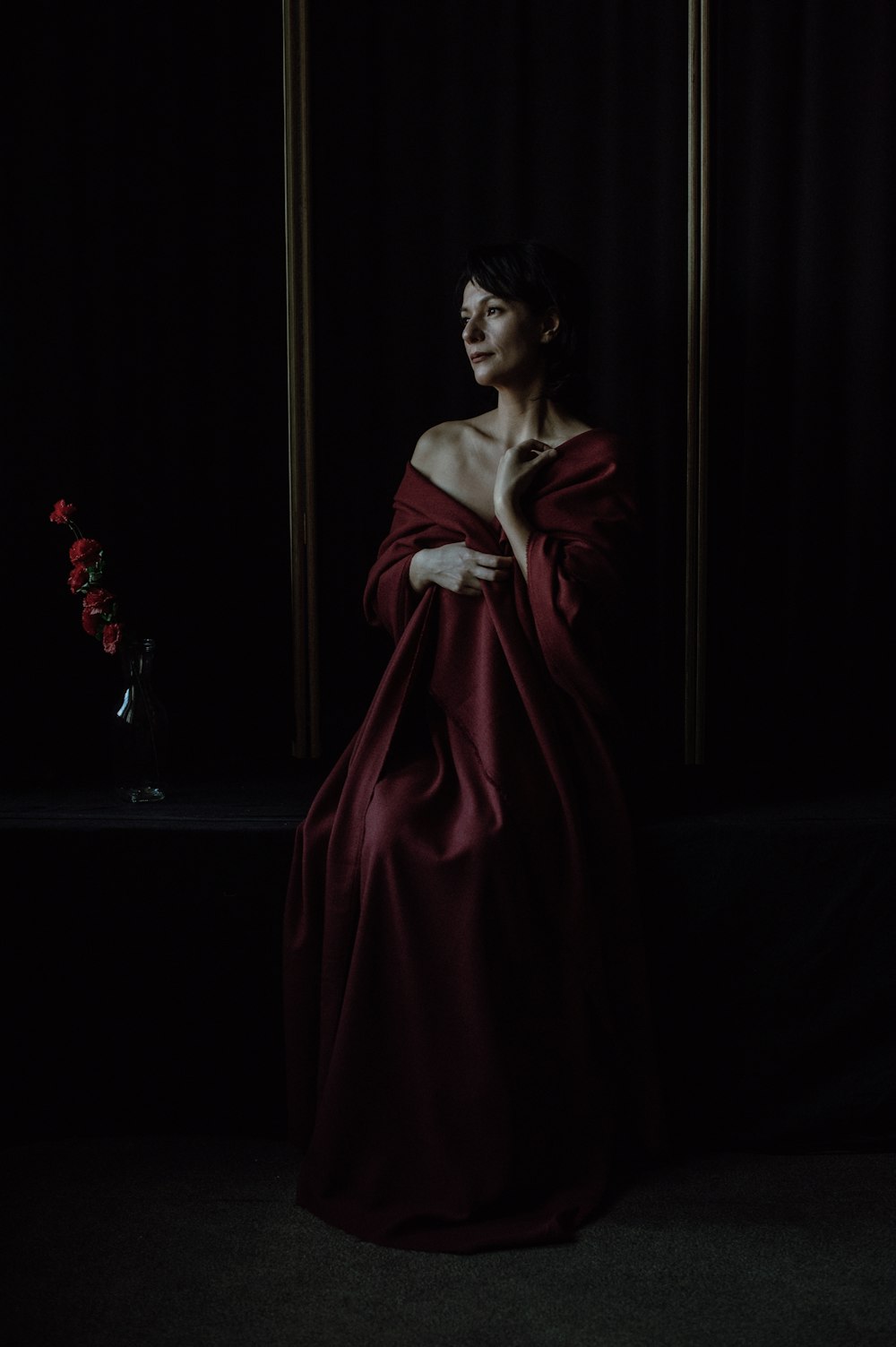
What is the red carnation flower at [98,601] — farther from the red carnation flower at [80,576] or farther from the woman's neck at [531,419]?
the woman's neck at [531,419]

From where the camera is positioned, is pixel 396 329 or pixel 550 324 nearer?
pixel 550 324

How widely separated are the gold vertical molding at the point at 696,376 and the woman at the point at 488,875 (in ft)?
1.26

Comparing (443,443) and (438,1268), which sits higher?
(443,443)

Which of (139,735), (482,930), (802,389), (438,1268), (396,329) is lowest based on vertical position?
(438,1268)

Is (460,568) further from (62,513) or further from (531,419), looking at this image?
(62,513)

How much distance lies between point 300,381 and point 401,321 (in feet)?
0.82

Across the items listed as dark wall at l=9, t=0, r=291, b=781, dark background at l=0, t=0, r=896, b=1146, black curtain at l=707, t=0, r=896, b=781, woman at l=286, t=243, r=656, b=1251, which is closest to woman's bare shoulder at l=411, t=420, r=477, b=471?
woman at l=286, t=243, r=656, b=1251

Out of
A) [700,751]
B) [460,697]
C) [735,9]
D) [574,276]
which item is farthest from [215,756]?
[735,9]

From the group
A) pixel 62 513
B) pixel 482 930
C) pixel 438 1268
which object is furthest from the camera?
pixel 62 513

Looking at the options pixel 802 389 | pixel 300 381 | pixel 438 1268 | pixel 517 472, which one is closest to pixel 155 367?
pixel 300 381

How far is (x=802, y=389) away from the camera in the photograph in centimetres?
242

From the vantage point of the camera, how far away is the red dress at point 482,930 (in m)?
1.66

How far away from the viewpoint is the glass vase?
2.12 m

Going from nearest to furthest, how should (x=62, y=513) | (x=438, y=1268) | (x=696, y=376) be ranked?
(x=438, y=1268)
(x=62, y=513)
(x=696, y=376)
